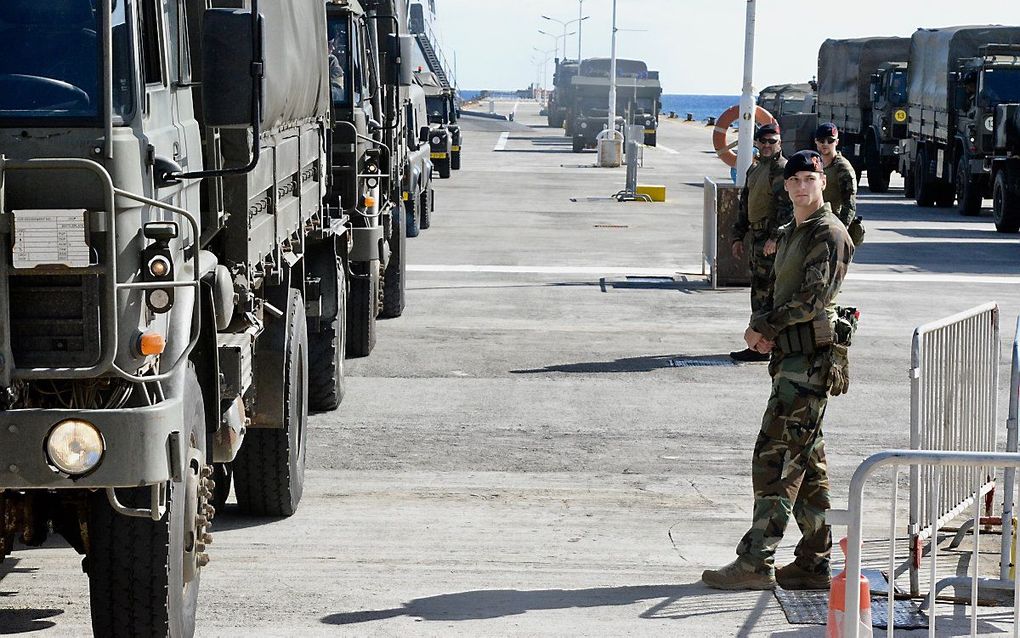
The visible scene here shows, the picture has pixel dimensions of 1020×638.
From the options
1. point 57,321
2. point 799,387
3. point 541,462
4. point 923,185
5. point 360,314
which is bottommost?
point 923,185

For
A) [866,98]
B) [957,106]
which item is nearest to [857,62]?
[866,98]

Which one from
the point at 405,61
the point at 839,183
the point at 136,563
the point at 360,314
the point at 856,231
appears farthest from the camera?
the point at 405,61

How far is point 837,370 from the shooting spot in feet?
23.8

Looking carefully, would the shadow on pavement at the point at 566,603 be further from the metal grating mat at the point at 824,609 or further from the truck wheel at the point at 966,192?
the truck wheel at the point at 966,192

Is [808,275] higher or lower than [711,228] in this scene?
higher

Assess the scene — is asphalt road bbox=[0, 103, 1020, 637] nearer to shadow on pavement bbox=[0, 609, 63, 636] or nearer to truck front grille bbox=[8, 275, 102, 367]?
shadow on pavement bbox=[0, 609, 63, 636]

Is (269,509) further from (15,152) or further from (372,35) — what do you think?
(372,35)

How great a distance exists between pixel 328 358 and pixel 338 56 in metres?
2.75

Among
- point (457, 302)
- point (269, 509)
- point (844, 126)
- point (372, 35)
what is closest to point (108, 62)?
point (269, 509)

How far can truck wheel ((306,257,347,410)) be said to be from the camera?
1099 centimetres

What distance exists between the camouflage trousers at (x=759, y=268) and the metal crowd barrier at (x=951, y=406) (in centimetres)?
429

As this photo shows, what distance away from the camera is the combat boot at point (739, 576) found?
727 cm

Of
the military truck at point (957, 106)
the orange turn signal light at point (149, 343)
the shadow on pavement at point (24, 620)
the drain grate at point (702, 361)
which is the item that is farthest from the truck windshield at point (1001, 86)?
the orange turn signal light at point (149, 343)

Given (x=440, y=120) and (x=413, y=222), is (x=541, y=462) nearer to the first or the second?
(x=413, y=222)
